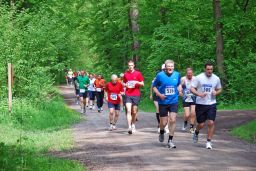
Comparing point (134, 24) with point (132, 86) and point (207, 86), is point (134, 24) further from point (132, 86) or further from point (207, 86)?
point (207, 86)

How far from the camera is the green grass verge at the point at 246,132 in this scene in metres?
14.3

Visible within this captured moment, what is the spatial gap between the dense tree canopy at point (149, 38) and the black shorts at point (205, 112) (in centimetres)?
1133

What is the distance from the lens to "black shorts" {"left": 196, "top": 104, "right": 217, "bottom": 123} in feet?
39.4

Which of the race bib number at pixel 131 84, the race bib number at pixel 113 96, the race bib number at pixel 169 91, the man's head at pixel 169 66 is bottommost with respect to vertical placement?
the race bib number at pixel 113 96

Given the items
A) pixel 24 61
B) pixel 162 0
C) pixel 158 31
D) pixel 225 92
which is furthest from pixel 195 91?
pixel 162 0

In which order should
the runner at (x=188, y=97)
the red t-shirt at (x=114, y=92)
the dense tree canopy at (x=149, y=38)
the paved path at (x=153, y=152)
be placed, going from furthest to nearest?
Result: the dense tree canopy at (x=149, y=38), the red t-shirt at (x=114, y=92), the runner at (x=188, y=97), the paved path at (x=153, y=152)

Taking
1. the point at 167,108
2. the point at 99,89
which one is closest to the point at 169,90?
the point at 167,108

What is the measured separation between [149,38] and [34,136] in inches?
738

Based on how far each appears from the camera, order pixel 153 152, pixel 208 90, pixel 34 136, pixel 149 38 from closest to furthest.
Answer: pixel 153 152 < pixel 208 90 < pixel 34 136 < pixel 149 38

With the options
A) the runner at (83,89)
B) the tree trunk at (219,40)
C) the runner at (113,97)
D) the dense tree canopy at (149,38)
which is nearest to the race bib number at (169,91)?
the runner at (113,97)

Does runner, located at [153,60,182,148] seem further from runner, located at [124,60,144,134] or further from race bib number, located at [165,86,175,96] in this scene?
runner, located at [124,60,144,134]

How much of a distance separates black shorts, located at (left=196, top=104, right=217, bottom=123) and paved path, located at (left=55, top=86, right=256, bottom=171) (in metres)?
0.72

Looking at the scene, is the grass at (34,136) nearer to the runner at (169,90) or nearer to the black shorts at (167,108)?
the black shorts at (167,108)

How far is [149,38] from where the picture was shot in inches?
1278
